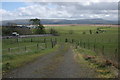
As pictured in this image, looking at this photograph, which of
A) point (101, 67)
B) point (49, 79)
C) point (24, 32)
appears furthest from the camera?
point (24, 32)

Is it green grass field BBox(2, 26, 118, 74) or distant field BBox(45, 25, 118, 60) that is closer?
green grass field BBox(2, 26, 118, 74)

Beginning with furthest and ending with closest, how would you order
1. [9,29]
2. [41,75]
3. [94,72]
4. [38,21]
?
[38,21] < [9,29] < [94,72] < [41,75]

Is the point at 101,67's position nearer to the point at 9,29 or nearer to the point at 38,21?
the point at 9,29

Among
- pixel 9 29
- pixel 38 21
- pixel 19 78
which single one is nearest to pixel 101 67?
pixel 19 78

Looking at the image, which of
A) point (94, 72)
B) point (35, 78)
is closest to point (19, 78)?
point (35, 78)

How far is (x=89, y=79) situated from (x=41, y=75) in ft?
8.24

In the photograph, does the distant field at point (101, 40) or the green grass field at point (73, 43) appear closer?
the green grass field at point (73, 43)

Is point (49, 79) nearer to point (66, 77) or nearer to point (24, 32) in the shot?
point (66, 77)

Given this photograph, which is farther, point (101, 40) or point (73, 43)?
point (101, 40)

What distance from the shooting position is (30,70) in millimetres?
13492

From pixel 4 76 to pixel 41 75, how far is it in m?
1.86

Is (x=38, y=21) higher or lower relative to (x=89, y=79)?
higher

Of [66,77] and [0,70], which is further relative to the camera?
[0,70]

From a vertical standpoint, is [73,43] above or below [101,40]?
below
